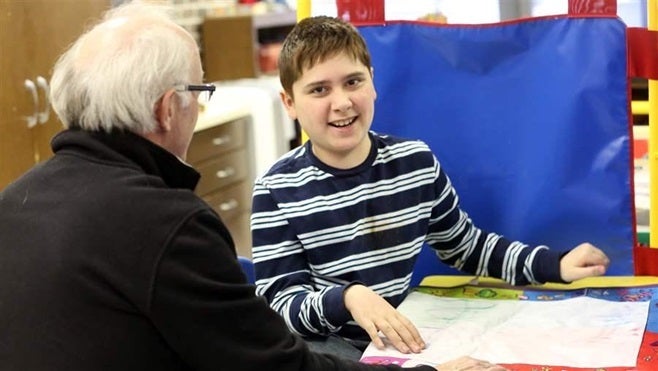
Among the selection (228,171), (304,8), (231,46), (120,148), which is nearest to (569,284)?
(304,8)

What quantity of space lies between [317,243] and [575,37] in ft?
2.15

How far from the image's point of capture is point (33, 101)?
3008 millimetres

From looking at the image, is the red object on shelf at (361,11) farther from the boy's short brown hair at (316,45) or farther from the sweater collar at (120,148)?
the sweater collar at (120,148)

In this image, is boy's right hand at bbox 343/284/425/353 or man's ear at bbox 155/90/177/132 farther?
boy's right hand at bbox 343/284/425/353

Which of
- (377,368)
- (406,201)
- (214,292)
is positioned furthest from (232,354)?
(406,201)

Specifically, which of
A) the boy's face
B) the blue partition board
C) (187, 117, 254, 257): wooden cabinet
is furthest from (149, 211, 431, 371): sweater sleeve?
(187, 117, 254, 257): wooden cabinet

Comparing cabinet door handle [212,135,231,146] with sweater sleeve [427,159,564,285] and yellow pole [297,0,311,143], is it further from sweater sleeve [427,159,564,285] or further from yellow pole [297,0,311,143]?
sweater sleeve [427,159,564,285]

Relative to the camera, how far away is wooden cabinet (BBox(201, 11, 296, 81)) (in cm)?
467

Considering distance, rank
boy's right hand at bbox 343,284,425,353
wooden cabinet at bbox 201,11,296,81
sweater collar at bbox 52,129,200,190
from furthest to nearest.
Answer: wooden cabinet at bbox 201,11,296,81 < boy's right hand at bbox 343,284,425,353 < sweater collar at bbox 52,129,200,190

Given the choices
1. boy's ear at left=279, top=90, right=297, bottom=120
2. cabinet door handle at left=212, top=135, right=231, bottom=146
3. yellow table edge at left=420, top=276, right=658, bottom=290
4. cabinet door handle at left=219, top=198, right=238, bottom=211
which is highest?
boy's ear at left=279, top=90, right=297, bottom=120

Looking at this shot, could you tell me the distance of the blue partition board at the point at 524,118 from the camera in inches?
73.7

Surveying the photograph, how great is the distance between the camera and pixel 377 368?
1.32m

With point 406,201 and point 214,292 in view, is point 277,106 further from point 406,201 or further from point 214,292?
point 214,292

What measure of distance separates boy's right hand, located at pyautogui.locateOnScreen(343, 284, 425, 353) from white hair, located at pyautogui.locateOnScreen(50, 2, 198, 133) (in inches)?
17.0
